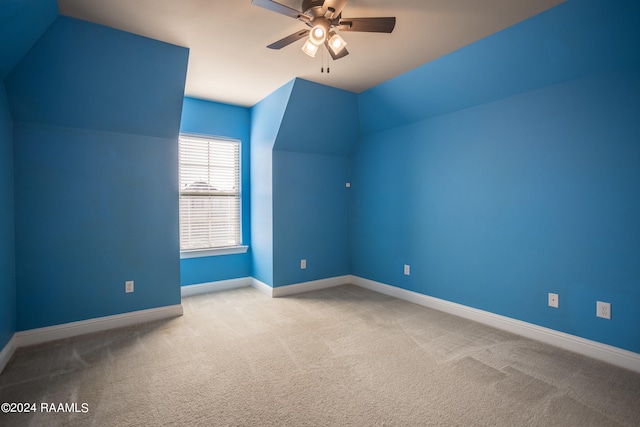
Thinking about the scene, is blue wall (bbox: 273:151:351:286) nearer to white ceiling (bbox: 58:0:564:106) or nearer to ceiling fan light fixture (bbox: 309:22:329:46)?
white ceiling (bbox: 58:0:564:106)

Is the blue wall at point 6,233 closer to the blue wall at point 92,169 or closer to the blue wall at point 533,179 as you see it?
the blue wall at point 92,169

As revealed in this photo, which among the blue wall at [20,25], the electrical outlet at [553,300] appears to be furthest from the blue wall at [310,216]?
the electrical outlet at [553,300]

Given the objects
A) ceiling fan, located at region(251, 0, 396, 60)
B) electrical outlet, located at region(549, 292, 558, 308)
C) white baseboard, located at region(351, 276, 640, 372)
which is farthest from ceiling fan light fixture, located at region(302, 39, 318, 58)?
white baseboard, located at region(351, 276, 640, 372)

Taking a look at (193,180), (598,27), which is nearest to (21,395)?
(193,180)

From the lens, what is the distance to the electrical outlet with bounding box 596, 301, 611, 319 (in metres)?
2.33

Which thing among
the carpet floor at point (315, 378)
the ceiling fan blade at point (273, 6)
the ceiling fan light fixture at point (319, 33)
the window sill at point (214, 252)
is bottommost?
the carpet floor at point (315, 378)

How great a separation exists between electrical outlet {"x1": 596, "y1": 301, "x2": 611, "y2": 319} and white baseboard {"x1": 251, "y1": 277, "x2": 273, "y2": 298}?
3224mm

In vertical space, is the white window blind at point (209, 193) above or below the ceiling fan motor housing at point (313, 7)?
below

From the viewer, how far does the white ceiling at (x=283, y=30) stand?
212cm

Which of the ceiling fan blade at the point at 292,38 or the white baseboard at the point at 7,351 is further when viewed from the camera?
the white baseboard at the point at 7,351

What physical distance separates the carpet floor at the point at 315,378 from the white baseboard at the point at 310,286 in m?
0.84

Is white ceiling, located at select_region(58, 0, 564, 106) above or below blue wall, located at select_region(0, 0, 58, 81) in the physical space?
above

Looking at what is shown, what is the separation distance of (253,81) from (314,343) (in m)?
2.85

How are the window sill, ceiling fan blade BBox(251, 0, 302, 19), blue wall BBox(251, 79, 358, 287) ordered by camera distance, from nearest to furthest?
ceiling fan blade BBox(251, 0, 302, 19) → blue wall BBox(251, 79, 358, 287) → the window sill
